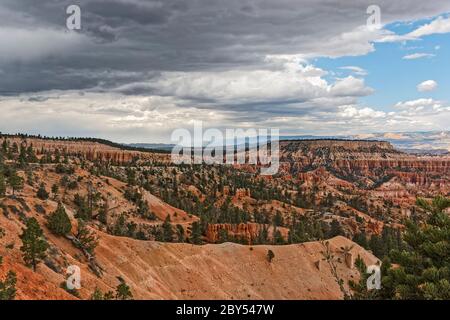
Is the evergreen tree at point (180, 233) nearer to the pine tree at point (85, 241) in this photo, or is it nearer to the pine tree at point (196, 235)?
the pine tree at point (196, 235)

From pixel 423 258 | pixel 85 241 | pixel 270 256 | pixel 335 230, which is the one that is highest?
pixel 423 258

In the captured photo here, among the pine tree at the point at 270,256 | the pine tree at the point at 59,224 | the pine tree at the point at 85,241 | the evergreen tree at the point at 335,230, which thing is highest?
the pine tree at the point at 59,224

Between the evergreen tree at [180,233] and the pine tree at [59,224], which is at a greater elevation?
the pine tree at [59,224]

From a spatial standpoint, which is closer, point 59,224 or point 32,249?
point 32,249

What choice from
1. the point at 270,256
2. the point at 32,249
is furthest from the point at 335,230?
the point at 32,249

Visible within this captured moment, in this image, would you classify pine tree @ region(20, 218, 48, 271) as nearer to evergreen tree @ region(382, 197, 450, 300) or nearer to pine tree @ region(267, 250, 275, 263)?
evergreen tree @ region(382, 197, 450, 300)

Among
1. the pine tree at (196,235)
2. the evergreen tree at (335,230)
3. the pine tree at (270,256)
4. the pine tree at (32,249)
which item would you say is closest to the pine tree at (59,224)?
the pine tree at (32,249)

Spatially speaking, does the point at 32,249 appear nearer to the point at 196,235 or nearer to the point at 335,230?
the point at 196,235

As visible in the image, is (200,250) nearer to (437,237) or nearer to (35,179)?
(35,179)

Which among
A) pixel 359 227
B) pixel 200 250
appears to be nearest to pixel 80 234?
pixel 200 250

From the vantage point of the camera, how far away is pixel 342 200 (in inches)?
7303

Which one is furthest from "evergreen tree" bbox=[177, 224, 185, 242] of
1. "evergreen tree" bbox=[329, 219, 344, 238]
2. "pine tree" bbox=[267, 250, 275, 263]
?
"evergreen tree" bbox=[329, 219, 344, 238]

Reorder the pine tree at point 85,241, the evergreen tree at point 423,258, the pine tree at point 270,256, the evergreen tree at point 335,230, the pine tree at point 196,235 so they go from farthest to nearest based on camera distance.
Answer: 1. the evergreen tree at point 335,230
2. the pine tree at point 196,235
3. the pine tree at point 270,256
4. the pine tree at point 85,241
5. the evergreen tree at point 423,258
